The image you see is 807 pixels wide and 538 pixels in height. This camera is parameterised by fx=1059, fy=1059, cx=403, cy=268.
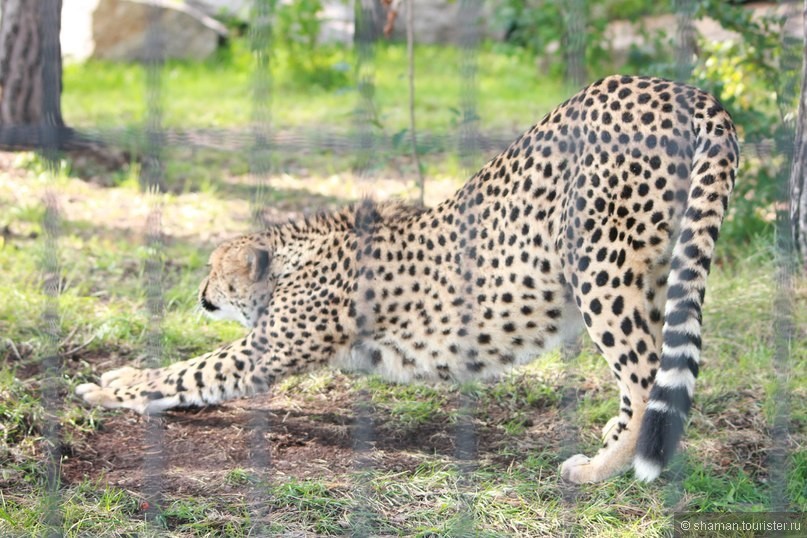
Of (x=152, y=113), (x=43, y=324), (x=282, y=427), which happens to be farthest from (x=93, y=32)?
(x=152, y=113)

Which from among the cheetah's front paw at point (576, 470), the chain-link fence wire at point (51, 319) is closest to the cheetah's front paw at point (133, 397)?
the chain-link fence wire at point (51, 319)

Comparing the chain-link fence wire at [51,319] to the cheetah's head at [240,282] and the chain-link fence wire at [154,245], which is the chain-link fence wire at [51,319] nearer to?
the chain-link fence wire at [154,245]

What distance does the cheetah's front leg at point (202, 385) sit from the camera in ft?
13.1

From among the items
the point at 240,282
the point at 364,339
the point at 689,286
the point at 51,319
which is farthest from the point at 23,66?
the point at 689,286

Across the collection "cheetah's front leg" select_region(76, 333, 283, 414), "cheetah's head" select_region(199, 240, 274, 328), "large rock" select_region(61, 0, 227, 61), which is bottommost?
"cheetah's front leg" select_region(76, 333, 283, 414)

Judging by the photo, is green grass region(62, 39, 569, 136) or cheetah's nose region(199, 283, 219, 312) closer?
cheetah's nose region(199, 283, 219, 312)

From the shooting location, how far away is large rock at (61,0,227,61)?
438 inches

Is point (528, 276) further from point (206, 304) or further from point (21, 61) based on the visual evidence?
point (21, 61)

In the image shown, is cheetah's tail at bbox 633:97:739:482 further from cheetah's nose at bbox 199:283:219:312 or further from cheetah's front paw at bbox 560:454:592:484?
cheetah's nose at bbox 199:283:219:312

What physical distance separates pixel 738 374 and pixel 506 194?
1269 millimetres

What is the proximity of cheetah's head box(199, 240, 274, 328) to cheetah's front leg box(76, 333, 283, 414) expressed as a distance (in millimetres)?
243

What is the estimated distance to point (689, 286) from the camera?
3.16 metres

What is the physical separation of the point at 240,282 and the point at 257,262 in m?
0.12

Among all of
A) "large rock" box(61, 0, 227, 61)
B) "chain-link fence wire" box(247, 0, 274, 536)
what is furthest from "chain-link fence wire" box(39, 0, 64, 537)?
"large rock" box(61, 0, 227, 61)
